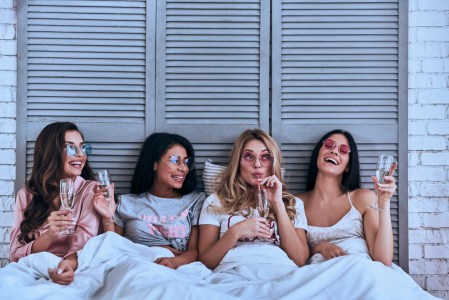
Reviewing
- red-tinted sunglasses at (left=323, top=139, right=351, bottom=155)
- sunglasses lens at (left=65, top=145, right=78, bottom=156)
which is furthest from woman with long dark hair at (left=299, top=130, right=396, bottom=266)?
sunglasses lens at (left=65, top=145, right=78, bottom=156)

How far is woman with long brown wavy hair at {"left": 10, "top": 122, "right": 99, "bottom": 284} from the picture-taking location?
8.62ft

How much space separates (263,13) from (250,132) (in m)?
0.62

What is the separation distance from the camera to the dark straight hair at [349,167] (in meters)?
2.84

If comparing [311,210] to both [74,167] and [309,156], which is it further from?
[74,167]

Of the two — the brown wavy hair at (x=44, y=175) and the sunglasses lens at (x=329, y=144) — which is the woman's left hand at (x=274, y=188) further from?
the brown wavy hair at (x=44, y=175)

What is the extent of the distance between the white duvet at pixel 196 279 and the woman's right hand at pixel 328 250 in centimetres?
19

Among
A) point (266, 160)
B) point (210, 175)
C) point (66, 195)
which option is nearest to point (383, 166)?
point (266, 160)

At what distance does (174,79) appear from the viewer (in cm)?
293

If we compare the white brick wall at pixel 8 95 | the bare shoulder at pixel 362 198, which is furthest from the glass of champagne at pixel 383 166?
the white brick wall at pixel 8 95

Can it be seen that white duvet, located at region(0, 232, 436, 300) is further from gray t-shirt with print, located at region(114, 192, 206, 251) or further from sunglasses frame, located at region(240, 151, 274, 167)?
sunglasses frame, located at region(240, 151, 274, 167)

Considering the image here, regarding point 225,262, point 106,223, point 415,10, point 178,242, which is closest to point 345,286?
point 225,262

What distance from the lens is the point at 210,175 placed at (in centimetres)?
289

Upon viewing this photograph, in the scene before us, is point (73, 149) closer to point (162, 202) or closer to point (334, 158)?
point (162, 202)

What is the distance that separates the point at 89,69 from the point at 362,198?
1.51 meters
